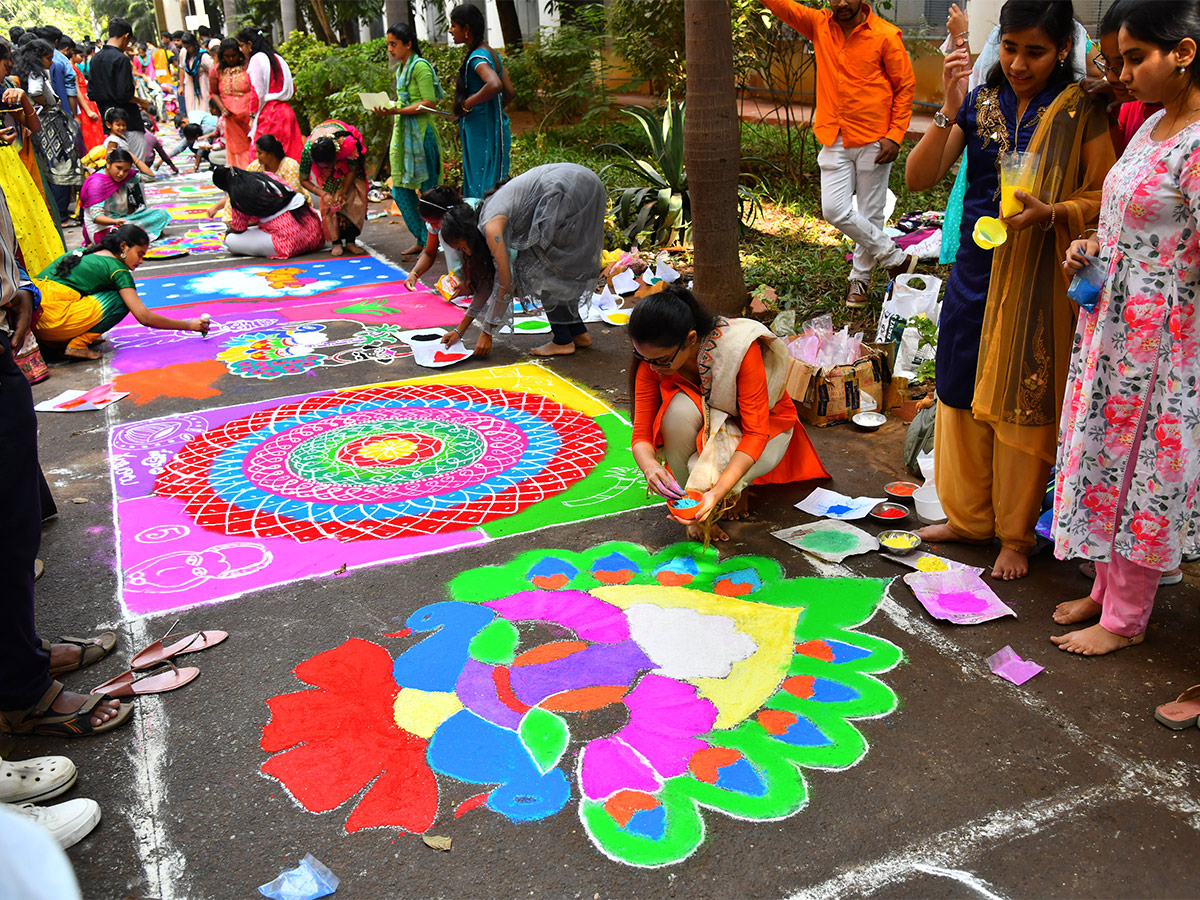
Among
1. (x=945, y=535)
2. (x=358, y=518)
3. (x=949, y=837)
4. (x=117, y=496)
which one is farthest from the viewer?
(x=117, y=496)

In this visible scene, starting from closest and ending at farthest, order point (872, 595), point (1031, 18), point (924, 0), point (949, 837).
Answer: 1. point (949, 837)
2. point (1031, 18)
3. point (872, 595)
4. point (924, 0)

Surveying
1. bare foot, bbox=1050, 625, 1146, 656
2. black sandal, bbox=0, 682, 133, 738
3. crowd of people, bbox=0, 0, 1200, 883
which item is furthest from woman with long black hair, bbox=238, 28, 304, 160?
bare foot, bbox=1050, 625, 1146, 656

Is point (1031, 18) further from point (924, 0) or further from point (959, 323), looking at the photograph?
point (924, 0)

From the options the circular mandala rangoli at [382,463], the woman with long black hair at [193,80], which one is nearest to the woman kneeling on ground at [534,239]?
the circular mandala rangoli at [382,463]

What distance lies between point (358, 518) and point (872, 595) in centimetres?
187

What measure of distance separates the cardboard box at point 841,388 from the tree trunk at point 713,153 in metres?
0.84

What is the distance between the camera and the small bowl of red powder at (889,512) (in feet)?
11.1

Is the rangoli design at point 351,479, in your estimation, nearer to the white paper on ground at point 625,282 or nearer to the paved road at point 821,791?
the paved road at point 821,791

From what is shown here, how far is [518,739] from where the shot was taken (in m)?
2.36

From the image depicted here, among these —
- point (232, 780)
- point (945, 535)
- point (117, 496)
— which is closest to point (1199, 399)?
point (945, 535)

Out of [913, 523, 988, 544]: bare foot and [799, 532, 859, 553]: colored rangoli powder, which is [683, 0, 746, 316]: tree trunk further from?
[913, 523, 988, 544]: bare foot

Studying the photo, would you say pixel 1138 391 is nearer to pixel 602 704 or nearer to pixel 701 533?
pixel 701 533

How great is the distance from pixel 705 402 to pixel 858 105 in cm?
272

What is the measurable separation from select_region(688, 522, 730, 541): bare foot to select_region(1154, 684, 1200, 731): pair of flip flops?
4.59 feet
